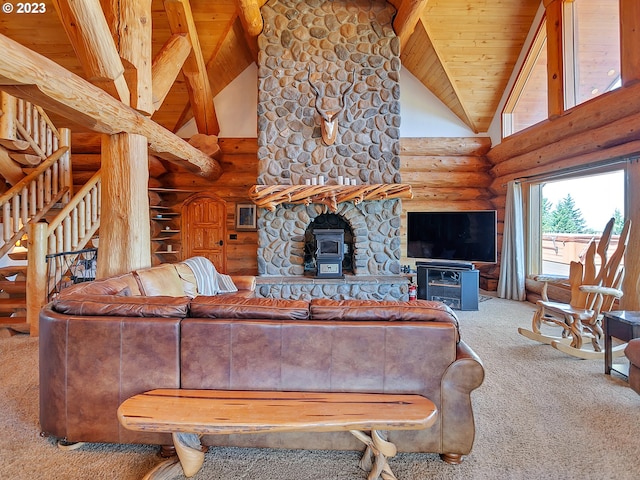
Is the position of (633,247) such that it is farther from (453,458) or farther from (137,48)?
(137,48)

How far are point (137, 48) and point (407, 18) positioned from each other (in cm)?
380

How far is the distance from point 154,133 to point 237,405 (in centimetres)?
308

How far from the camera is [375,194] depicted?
5.06 meters

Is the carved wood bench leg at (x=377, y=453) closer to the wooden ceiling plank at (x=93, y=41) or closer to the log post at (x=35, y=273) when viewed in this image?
the wooden ceiling plank at (x=93, y=41)

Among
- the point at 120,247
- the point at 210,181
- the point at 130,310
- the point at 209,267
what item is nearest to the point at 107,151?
the point at 120,247

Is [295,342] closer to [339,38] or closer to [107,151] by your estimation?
[107,151]

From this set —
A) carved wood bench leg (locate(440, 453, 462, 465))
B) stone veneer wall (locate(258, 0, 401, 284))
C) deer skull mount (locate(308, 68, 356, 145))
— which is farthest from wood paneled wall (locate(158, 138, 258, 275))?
carved wood bench leg (locate(440, 453, 462, 465))

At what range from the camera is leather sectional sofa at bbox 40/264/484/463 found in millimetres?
1728

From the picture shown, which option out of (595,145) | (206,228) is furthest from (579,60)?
(206,228)

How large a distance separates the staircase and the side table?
18.9 feet

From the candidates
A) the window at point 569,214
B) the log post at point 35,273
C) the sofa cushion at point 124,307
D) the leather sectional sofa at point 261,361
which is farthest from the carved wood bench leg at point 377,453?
the window at point 569,214

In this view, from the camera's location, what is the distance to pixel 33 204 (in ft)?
14.4

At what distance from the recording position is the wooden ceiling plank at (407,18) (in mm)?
4531

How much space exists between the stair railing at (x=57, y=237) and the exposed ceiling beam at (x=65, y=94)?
117 centimetres
